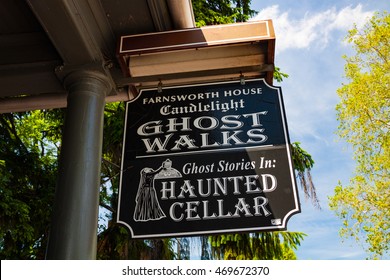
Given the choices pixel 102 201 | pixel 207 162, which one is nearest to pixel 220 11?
pixel 102 201

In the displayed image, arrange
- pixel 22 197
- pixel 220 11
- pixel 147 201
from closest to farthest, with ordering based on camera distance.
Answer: pixel 147 201 → pixel 22 197 → pixel 220 11

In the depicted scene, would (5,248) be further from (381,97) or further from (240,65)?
(381,97)

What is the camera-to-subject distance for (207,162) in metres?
2.18

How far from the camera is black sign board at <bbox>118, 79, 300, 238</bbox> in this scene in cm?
200

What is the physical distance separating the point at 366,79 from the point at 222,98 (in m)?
10.2

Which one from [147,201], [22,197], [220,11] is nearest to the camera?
[147,201]

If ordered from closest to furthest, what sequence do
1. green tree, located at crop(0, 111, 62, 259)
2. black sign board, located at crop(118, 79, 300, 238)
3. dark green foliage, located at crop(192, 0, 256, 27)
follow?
black sign board, located at crop(118, 79, 300, 238)
green tree, located at crop(0, 111, 62, 259)
dark green foliage, located at crop(192, 0, 256, 27)

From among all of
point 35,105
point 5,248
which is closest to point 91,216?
point 35,105

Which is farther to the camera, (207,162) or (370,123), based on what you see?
(370,123)

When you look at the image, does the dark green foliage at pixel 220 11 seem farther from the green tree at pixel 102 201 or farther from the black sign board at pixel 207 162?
the black sign board at pixel 207 162

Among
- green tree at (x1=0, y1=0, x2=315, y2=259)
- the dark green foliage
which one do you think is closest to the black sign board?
green tree at (x1=0, y1=0, x2=315, y2=259)

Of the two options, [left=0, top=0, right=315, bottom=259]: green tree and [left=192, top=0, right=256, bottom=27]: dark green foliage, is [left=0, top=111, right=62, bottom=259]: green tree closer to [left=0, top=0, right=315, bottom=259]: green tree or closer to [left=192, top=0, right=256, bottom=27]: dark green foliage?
[left=0, top=0, right=315, bottom=259]: green tree

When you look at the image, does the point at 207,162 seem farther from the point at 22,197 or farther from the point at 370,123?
the point at 370,123

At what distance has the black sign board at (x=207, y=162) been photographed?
200cm
